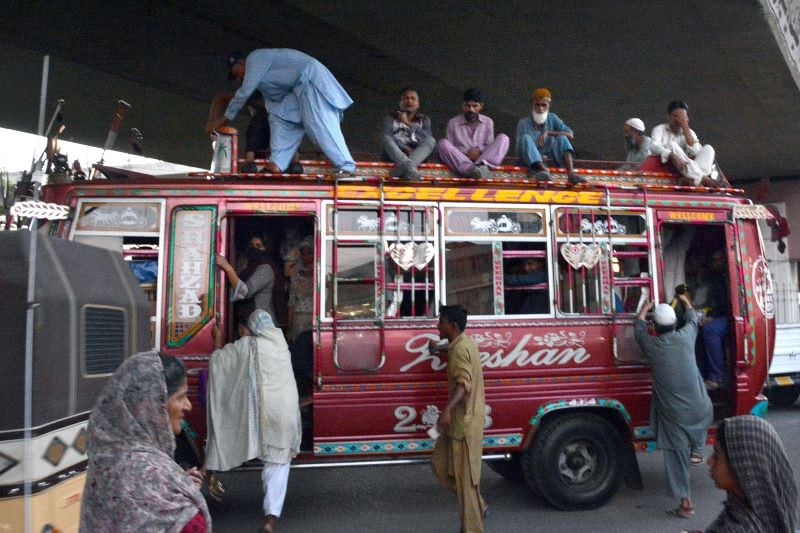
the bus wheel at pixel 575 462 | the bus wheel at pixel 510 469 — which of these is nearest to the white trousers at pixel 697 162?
the bus wheel at pixel 575 462

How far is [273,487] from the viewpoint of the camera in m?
5.05

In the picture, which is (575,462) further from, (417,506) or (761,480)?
(761,480)

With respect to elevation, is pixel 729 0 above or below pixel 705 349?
above

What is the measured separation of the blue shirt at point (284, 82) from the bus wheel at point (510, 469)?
3.59 metres

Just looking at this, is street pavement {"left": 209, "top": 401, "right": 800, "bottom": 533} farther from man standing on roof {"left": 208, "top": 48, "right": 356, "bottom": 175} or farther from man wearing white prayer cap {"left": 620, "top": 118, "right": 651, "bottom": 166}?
man wearing white prayer cap {"left": 620, "top": 118, "right": 651, "bottom": 166}

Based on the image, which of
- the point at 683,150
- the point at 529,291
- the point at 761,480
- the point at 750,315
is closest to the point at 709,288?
the point at 750,315

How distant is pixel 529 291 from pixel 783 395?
7.47 metres

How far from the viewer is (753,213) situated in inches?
256

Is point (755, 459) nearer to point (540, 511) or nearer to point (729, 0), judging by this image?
point (540, 511)

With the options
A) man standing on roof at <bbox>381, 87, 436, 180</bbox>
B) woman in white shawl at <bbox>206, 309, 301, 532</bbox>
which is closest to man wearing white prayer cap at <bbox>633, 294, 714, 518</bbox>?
man standing on roof at <bbox>381, 87, 436, 180</bbox>

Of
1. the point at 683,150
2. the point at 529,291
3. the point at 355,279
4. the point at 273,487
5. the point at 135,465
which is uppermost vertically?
the point at 683,150

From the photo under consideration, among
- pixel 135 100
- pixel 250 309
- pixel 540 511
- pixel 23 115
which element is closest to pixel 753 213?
pixel 540 511

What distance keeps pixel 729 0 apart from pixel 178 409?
876 centimetres

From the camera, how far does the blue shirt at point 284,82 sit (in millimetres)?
6188
